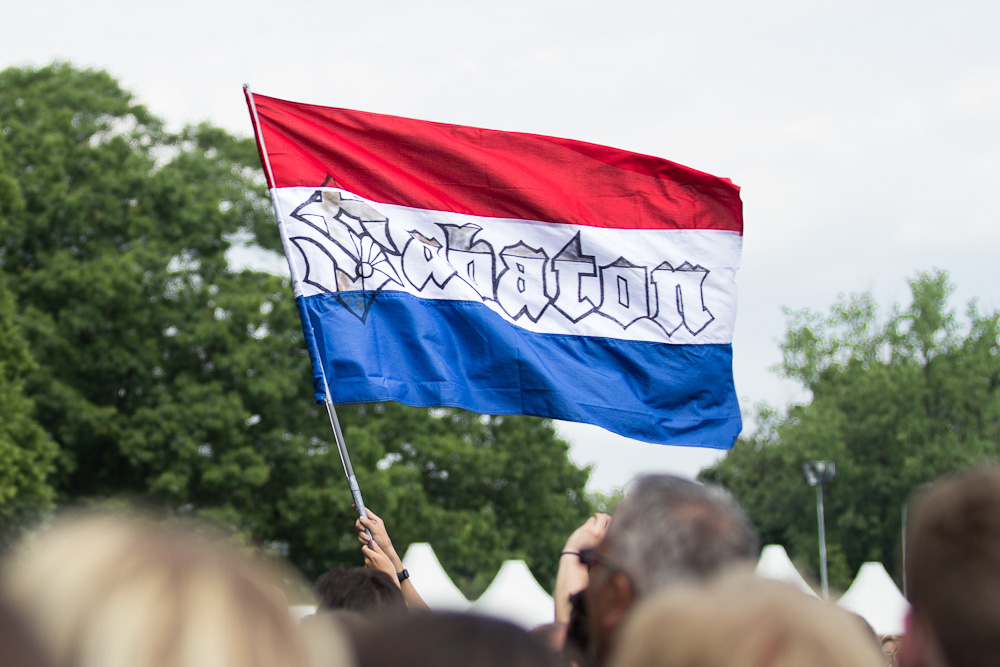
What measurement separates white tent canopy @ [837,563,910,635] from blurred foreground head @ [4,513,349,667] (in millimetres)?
19629

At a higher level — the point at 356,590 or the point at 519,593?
the point at 356,590

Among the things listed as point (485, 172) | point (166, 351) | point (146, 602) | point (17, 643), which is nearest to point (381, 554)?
point (485, 172)

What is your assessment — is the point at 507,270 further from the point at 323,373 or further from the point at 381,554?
the point at 381,554

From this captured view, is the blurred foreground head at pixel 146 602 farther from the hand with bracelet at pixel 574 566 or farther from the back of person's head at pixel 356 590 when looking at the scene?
the back of person's head at pixel 356 590

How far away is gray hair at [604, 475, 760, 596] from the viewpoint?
2447 mm

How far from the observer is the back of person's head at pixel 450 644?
5.09 feet

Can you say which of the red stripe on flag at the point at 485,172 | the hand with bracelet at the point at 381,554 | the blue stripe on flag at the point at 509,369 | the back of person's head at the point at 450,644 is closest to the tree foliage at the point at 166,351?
the red stripe on flag at the point at 485,172

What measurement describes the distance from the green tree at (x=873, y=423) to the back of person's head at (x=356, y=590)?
143 ft

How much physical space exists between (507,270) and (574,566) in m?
4.13

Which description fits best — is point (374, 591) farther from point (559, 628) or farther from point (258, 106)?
point (258, 106)

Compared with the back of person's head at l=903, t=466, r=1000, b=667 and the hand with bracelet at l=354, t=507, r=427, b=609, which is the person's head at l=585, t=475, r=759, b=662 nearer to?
the back of person's head at l=903, t=466, r=1000, b=667

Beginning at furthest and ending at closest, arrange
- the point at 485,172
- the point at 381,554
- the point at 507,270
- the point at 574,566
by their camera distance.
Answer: the point at 485,172 < the point at 507,270 < the point at 381,554 < the point at 574,566

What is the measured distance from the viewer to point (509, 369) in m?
7.03

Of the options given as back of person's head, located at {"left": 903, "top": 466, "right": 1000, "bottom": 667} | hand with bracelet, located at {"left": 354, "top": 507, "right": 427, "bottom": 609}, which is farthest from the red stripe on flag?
back of person's head, located at {"left": 903, "top": 466, "right": 1000, "bottom": 667}
